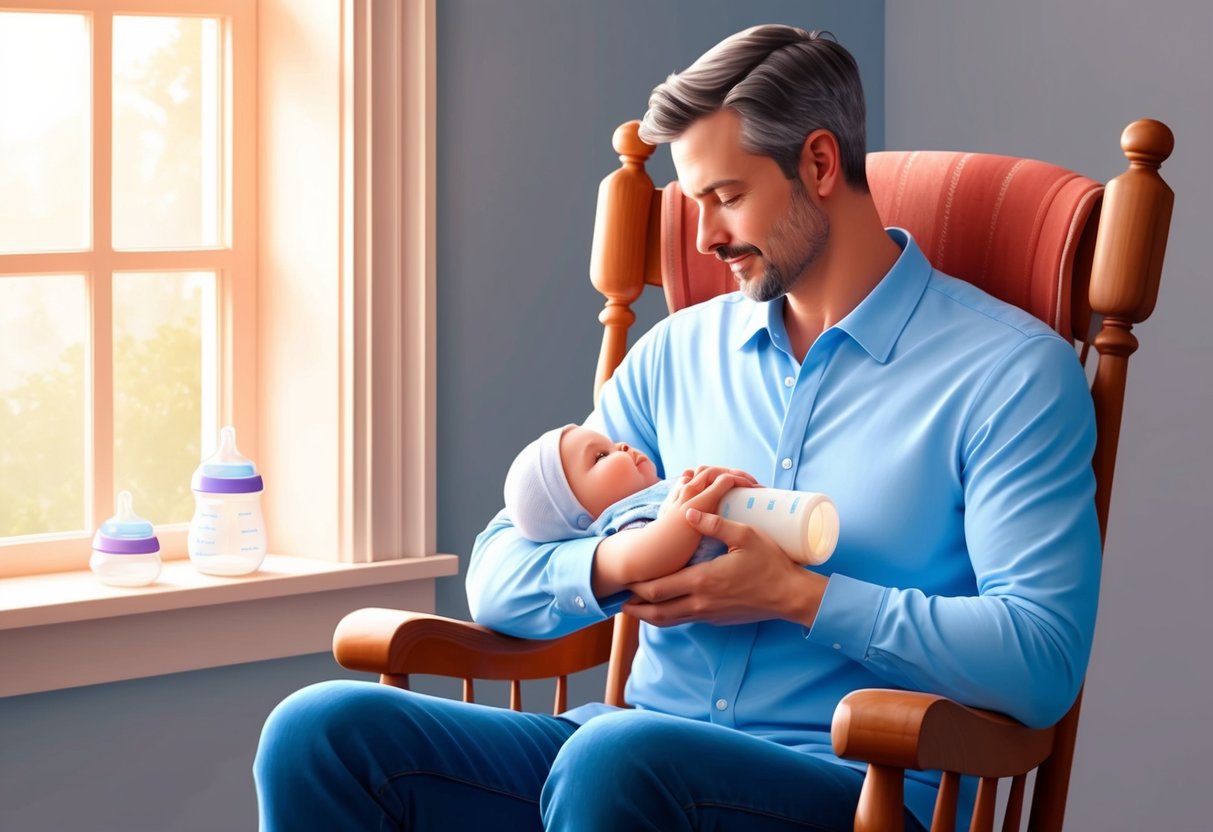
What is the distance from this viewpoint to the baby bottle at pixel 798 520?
1.45m

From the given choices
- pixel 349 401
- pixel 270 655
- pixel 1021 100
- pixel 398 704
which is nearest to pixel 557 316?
pixel 349 401

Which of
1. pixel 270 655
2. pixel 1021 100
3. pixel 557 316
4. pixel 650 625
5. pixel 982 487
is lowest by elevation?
pixel 270 655

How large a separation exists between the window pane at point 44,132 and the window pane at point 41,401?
78 millimetres

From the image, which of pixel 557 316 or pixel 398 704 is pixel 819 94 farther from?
pixel 557 316

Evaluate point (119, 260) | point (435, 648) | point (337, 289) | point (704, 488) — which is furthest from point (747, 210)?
point (119, 260)

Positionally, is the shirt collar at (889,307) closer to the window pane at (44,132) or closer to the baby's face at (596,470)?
the baby's face at (596,470)

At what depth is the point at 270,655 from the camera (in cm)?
217

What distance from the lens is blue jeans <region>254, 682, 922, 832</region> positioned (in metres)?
1.28

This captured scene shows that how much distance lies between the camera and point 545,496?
1.61 m

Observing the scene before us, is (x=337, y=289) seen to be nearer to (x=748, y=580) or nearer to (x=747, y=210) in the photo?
(x=747, y=210)

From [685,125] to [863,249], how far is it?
9.4 inches

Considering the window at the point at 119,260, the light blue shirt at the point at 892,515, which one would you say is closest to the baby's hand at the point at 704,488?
the light blue shirt at the point at 892,515

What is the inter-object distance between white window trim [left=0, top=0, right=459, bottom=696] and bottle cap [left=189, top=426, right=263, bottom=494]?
12 centimetres

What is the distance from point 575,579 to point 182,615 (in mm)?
788
